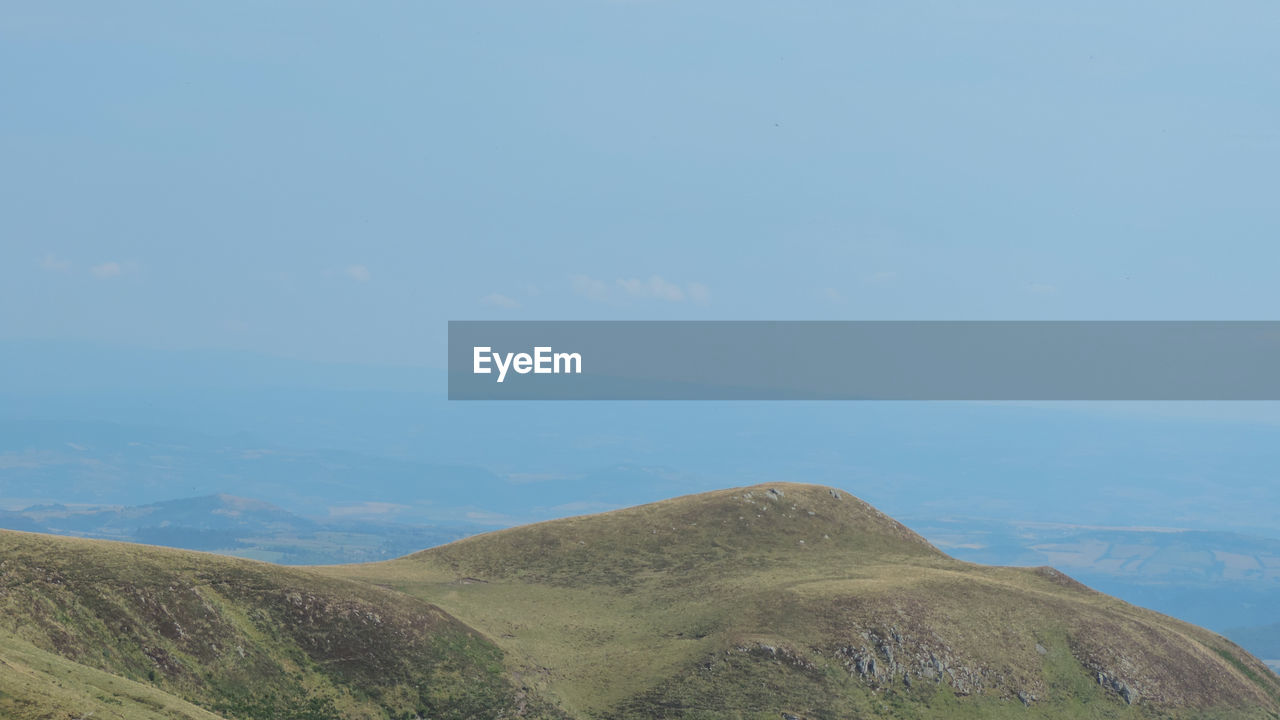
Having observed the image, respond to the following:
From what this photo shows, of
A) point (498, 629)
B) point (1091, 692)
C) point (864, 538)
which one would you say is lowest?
point (1091, 692)

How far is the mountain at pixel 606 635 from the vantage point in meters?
88.1

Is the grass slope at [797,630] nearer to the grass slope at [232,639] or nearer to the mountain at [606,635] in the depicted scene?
the mountain at [606,635]

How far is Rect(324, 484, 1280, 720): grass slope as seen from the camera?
110188 millimetres

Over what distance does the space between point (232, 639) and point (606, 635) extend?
138 feet

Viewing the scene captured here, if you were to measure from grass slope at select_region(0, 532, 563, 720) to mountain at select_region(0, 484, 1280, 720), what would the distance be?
219mm

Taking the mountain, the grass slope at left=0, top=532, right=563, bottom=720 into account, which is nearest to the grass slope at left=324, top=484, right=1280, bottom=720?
the mountain

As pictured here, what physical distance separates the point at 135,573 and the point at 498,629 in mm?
38407

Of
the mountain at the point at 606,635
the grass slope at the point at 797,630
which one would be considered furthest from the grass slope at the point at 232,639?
the grass slope at the point at 797,630

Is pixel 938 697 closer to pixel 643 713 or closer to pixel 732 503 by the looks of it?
pixel 643 713

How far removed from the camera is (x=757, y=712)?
104m

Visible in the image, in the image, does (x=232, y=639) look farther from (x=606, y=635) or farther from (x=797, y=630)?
(x=797, y=630)

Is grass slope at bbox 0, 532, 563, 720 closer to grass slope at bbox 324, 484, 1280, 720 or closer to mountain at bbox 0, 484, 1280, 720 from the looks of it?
mountain at bbox 0, 484, 1280, 720

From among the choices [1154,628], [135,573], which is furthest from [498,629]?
[1154,628]

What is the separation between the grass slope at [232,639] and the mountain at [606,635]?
0.22 m
